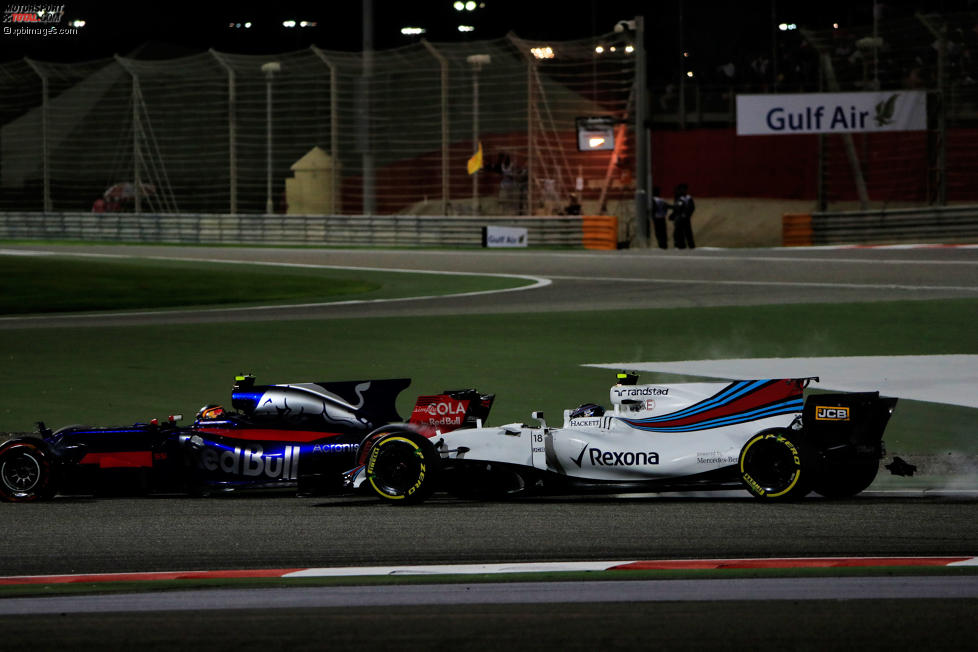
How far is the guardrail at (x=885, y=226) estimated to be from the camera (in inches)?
1220

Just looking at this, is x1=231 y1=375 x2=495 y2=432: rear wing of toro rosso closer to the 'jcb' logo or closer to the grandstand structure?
the 'jcb' logo

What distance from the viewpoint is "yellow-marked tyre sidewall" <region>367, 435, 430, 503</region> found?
731cm

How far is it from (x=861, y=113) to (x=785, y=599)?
1101 inches

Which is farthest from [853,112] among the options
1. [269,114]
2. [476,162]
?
[269,114]

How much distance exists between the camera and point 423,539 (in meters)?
6.48

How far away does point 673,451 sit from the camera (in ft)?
23.7

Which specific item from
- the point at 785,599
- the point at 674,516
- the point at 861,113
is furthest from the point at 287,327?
the point at 861,113

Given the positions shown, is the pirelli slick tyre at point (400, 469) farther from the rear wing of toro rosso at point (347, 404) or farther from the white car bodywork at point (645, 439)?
the rear wing of toro rosso at point (347, 404)

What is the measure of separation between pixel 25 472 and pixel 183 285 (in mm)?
16768

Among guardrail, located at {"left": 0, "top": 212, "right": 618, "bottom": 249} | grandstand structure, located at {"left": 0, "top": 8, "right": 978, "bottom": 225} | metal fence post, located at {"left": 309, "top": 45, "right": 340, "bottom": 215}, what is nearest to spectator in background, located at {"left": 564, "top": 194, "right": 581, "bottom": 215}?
grandstand structure, located at {"left": 0, "top": 8, "right": 978, "bottom": 225}

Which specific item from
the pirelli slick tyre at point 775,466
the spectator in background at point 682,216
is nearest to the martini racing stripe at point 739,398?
Answer: the pirelli slick tyre at point 775,466

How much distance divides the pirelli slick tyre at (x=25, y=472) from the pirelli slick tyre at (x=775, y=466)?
373 centimetres

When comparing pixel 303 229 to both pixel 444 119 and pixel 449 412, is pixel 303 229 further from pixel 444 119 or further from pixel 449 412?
pixel 449 412

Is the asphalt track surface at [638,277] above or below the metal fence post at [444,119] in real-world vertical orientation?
below
